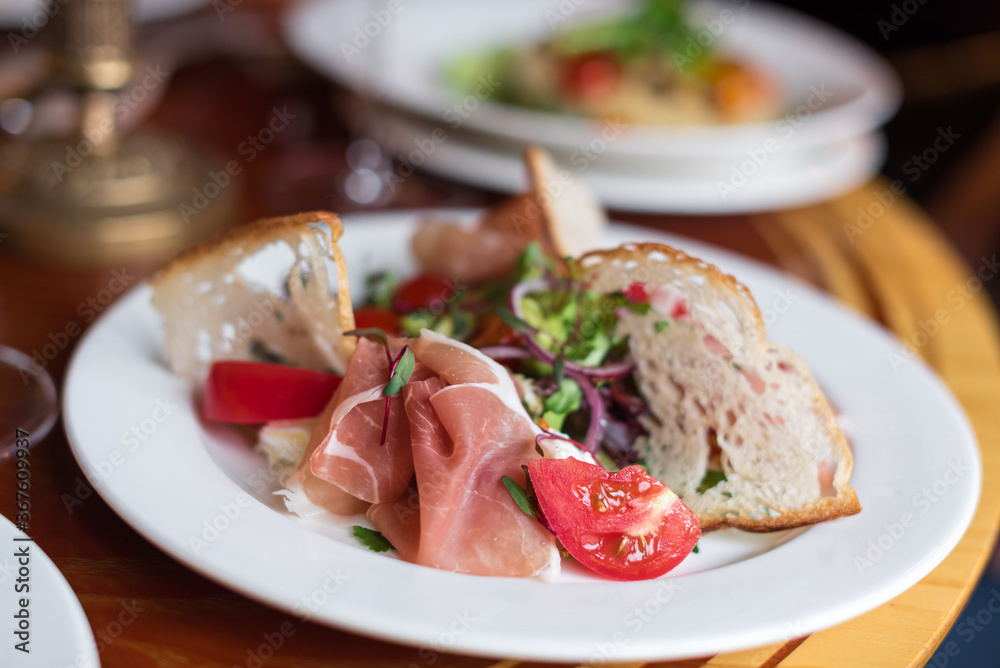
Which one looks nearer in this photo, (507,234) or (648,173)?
(507,234)

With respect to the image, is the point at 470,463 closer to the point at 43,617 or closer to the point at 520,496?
the point at 520,496

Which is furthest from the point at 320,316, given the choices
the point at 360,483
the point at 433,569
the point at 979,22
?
the point at 979,22

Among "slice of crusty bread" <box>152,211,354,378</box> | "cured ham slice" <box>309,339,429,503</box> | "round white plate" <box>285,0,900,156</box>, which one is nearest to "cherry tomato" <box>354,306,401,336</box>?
"slice of crusty bread" <box>152,211,354,378</box>

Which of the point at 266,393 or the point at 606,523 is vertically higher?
the point at 606,523

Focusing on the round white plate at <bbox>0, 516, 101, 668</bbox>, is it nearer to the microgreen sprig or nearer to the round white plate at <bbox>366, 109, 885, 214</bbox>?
the microgreen sprig

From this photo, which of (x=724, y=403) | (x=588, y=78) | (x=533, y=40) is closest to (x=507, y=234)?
(x=724, y=403)

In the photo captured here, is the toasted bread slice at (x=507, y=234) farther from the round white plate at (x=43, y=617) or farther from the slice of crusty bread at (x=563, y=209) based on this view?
the round white plate at (x=43, y=617)
